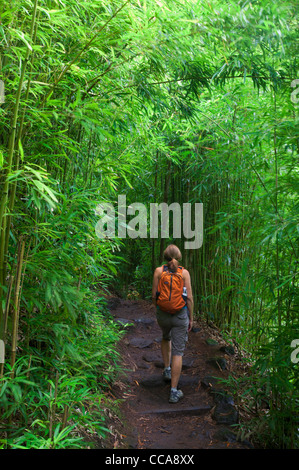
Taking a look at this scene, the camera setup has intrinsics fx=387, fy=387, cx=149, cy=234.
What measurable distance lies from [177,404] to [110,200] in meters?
1.66

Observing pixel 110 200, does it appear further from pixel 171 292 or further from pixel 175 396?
pixel 175 396

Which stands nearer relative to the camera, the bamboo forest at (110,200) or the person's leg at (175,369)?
the bamboo forest at (110,200)

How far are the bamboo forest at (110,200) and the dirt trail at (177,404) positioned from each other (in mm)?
15

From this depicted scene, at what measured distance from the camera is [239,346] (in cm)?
397

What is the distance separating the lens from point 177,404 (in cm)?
301

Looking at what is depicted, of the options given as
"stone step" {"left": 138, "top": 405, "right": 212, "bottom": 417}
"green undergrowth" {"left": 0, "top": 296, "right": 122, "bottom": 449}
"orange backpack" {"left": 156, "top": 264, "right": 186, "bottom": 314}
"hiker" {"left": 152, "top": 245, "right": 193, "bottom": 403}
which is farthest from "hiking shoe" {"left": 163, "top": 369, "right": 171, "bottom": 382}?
"green undergrowth" {"left": 0, "top": 296, "right": 122, "bottom": 449}

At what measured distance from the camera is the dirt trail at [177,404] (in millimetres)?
2496

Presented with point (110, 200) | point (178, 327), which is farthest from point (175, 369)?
point (110, 200)

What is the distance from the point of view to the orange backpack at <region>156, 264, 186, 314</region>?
2969mm

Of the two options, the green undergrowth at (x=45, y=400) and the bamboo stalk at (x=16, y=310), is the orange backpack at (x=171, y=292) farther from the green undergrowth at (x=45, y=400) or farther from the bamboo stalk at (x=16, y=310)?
the bamboo stalk at (x=16, y=310)

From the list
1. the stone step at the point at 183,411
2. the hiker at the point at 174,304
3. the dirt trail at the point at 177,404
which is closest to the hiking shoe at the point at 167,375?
the dirt trail at the point at 177,404

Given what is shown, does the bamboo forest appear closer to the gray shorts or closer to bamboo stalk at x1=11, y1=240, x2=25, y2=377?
bamboo stalk at x1=11, y1=240, x2=25, y2=377

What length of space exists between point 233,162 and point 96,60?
1615 millimetres

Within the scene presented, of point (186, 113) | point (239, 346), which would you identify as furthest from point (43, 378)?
point (239, 346)
